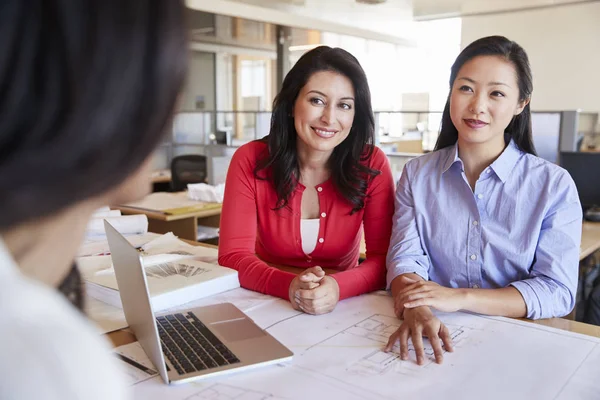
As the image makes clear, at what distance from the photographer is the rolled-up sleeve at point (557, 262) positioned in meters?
1.36

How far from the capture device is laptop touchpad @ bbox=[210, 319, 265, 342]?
3.68 feet

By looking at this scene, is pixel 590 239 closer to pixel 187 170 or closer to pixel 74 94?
pixel 74 94

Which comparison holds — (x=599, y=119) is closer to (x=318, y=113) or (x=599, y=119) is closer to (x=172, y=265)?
(x=318, y=113)

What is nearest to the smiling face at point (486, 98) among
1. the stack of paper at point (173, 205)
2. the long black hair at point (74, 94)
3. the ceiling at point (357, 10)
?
the long black hair at point (74, 94)

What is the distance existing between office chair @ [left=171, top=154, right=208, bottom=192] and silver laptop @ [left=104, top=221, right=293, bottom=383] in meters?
3.91

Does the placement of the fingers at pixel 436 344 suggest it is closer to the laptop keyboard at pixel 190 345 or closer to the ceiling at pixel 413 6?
the laptop keyboard at pixel 190 345

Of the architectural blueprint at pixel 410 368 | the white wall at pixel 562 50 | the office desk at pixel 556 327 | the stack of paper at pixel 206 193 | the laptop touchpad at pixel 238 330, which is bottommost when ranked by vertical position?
the stack of paper at pixel 206 193

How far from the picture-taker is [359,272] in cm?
152

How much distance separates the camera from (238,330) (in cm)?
116

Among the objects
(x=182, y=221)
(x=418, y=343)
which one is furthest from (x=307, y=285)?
(x=182, y=221)

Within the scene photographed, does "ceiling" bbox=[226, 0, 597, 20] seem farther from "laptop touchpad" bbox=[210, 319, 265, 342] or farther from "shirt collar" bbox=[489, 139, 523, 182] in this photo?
"laptop touchpad" bbox=[210, 319, 265, 342]

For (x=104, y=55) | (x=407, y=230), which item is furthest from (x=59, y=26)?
(x=407, y=230)

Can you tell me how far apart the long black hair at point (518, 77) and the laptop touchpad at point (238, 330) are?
96 cm

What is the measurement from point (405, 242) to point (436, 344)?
54 centimetres
